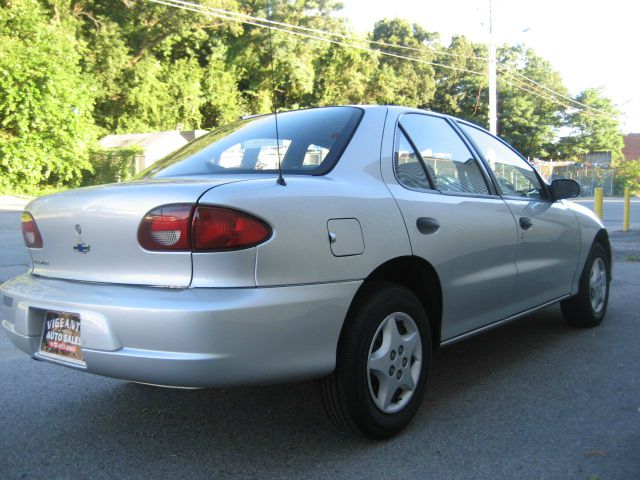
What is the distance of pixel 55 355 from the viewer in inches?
107

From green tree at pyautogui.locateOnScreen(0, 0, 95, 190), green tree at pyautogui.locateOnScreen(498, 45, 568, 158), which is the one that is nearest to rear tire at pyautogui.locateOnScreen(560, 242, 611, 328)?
green tree at pyautogui.locateOnScreen(0, 0, 95, 190)

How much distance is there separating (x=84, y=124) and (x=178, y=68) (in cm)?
1306

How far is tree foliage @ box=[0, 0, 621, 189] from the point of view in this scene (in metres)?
22.6

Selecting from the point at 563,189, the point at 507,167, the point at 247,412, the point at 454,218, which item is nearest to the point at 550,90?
the point at 563,189

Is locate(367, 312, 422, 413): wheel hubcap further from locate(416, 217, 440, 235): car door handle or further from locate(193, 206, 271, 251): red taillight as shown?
locate(193, 206, 271, 251): red taillight

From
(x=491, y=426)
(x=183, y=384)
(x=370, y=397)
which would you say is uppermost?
→ (x=183, y=384)

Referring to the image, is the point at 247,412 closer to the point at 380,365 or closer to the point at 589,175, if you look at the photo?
the point at 380,365

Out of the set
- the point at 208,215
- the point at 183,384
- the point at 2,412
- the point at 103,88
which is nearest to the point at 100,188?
the point at 208,215

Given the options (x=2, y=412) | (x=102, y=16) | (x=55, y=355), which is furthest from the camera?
(x=102, y=16)

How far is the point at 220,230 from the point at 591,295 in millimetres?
3690

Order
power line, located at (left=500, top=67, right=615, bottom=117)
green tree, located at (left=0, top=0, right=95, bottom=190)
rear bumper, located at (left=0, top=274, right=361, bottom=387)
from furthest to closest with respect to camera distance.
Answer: power line, located at (left=500, top=67, right=615, bottom=117) < green tree, located at (left=0, top=0, right=95, bottom=190) < rear bumper, located at (left=0, top=274, right=361, bottom=387)

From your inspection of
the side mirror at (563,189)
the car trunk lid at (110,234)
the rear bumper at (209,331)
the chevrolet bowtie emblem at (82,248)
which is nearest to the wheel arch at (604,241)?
the side mirror at (563,189)

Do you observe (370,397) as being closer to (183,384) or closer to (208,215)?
(183,384)

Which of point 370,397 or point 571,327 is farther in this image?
point 571,327
